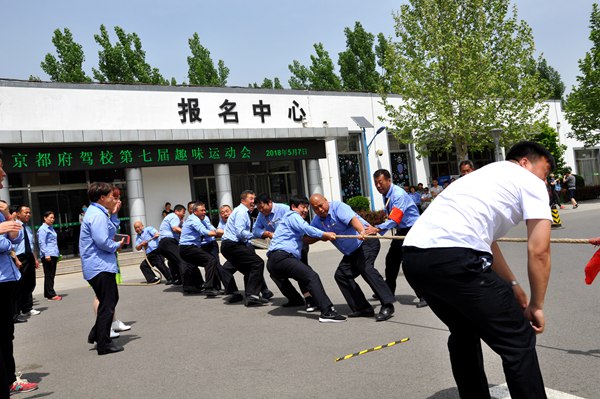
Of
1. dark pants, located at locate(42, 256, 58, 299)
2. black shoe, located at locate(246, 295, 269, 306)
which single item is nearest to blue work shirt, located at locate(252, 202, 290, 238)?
black shoe, located at locate(246, 295, 269, 306)

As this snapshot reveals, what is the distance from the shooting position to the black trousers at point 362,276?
7110 mm

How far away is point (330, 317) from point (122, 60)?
1066 inches

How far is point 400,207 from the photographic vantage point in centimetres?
786

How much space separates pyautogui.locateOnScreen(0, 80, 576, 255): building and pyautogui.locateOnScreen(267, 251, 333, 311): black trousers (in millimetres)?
12590

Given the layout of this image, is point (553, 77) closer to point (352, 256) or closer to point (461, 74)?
point (461, 74)

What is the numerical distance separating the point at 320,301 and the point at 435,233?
13.8 feet

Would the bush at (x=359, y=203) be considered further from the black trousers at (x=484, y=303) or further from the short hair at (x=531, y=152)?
the black trousers at (x=484, y=303)

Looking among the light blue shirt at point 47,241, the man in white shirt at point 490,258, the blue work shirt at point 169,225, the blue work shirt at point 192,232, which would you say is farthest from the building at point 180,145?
the man in white shirt at point 490,258

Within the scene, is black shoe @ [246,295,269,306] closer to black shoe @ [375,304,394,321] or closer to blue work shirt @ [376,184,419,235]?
blue work shirt @ [376,184,419,235]

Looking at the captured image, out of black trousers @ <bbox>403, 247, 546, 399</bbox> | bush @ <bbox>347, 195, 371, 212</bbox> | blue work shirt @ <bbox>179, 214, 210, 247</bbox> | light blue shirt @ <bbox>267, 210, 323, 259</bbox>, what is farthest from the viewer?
bush @ <bbox>347, 195, 371, 212</bbox>

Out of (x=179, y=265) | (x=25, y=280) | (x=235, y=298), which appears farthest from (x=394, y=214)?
(x=25, y=280)

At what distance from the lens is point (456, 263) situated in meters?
2.94

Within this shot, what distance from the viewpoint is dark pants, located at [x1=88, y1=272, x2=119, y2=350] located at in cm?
644

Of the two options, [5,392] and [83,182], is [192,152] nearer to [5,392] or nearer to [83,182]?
[83,182]
